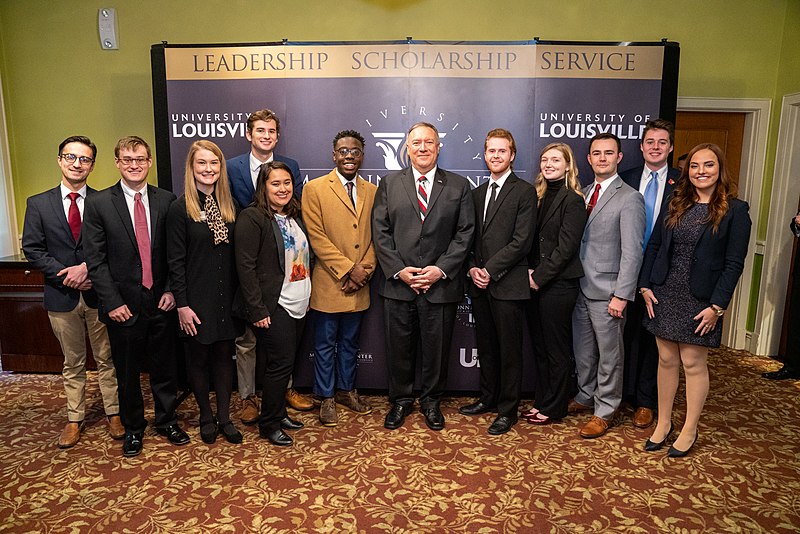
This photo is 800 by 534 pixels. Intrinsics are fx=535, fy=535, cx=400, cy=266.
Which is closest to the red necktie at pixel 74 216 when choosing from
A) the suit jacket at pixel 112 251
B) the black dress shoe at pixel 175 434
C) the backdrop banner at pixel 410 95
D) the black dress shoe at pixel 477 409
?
the suit jacket at pixel 112 251

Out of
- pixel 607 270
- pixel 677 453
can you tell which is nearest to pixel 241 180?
pixel 607 270

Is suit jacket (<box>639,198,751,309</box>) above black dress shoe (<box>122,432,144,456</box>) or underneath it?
above

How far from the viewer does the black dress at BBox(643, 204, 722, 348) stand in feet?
9.29

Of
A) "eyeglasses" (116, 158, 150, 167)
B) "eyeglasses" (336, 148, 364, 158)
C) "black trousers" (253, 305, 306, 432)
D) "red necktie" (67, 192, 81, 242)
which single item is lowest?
"black trousers" (253, 305, 306, 432)

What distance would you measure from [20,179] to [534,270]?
470 centimetres

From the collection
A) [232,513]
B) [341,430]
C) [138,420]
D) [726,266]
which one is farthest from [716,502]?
[138,420]

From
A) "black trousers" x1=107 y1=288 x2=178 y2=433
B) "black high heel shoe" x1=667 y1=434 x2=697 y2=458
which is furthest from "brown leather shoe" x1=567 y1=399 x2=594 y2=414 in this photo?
"black trousers" x1=107 y1=288 x2=178 y2=433

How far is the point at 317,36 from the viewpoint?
468 cm

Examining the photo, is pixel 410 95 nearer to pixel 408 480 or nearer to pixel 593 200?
pixel 593 200

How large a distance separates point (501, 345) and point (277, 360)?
1.37 m

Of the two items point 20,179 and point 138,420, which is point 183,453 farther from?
point 20,179

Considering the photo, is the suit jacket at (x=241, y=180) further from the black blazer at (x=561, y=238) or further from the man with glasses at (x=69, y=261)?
the black blazer at (x=561, y=238)

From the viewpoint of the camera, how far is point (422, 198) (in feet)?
10.8

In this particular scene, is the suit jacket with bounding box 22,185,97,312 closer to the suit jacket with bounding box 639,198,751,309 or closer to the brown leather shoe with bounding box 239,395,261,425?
the brown leather shoe with bounding box 239,395,261,425
